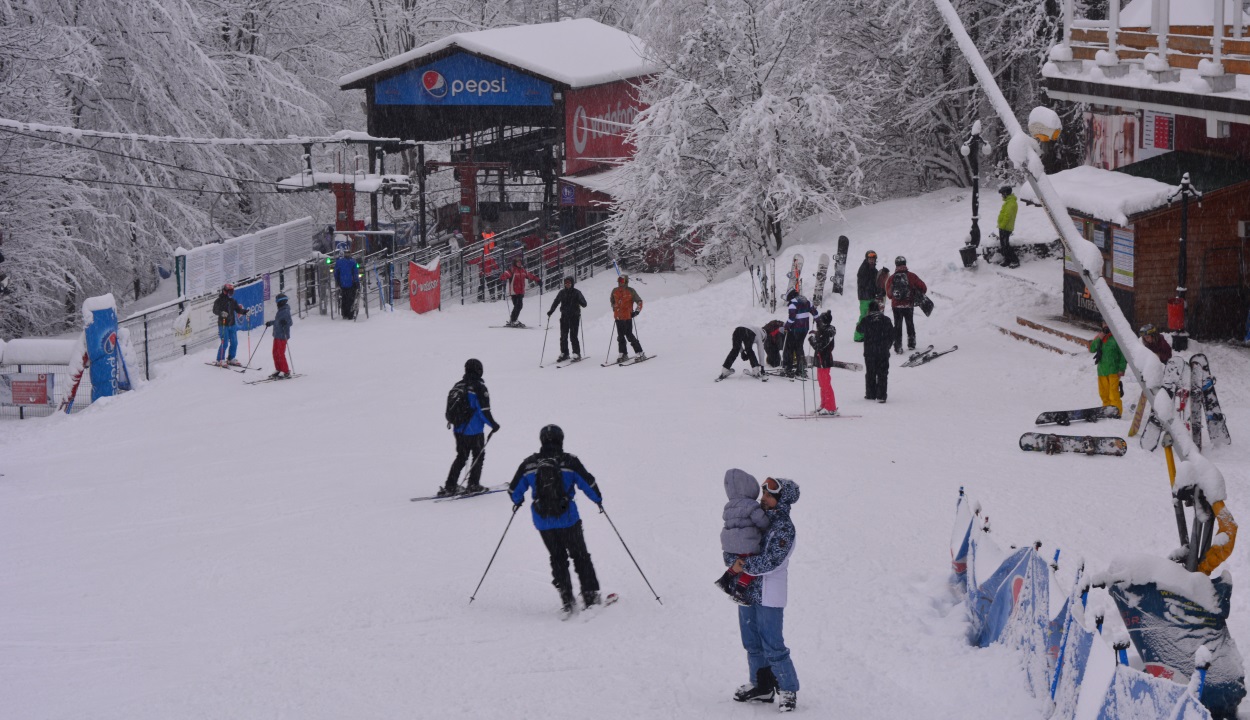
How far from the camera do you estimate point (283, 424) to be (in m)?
17.9

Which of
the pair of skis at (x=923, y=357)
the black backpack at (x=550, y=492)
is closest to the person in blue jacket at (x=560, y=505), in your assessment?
the black backpack at (x=550, y=492)

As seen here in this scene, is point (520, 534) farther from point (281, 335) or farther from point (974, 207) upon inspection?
point (974, 207)

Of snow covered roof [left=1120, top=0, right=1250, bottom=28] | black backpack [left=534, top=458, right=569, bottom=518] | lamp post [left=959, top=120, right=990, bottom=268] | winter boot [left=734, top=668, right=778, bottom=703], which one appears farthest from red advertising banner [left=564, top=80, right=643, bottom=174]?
winter boot [left=734, top=668, right=778, bottom=703]

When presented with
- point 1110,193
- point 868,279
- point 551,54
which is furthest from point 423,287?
point 1110,193

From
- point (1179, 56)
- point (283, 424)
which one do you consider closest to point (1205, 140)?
→ point (1179, 56)

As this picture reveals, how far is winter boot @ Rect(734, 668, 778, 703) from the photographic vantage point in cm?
774

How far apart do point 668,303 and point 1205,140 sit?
11282 mm

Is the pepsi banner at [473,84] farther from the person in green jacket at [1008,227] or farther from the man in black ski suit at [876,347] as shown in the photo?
the man in black ski suit at [876,347]

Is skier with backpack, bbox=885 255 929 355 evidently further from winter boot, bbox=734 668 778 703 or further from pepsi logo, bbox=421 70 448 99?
pepsi logo, bbox=421 70 448 99

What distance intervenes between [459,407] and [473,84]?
24.9 meters

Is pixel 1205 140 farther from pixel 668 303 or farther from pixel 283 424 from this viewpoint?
pixel 283 424

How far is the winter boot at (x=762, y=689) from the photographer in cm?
774

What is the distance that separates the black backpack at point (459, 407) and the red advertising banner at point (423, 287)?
15.7 m

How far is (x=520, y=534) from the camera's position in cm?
1176
